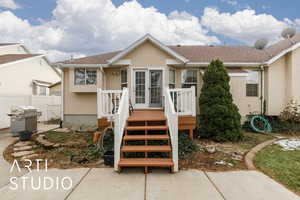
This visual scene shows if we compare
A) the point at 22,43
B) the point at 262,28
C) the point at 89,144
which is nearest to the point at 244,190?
the point at 89,144

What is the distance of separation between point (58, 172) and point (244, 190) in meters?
4.15

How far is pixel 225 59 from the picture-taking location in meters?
9.41

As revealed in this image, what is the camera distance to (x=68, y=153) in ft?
17.4

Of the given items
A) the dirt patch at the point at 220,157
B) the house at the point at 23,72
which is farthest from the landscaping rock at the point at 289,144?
the house at the point at 23,72

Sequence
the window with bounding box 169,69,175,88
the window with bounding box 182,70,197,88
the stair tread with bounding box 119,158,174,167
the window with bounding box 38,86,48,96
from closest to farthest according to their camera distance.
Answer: the stair tread with bounding box 119,158,174,167
the window with bounding box 169,69,175,88
the window with bounding box 182,70,197,88
the window with bounding box 38,86,48,96

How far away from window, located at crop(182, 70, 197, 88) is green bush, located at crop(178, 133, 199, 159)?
4.05m

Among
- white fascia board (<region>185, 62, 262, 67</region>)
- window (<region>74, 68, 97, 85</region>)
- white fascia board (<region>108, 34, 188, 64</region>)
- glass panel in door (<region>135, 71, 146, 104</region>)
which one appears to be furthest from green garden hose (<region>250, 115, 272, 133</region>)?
window (<region>74, 68, 97, 85</region>)

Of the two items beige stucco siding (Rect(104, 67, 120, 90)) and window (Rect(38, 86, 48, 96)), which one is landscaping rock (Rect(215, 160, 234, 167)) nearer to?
beige stucco siding (Rect(104, 67, 120, 90))

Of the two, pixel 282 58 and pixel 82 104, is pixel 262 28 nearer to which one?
pixel 282 58

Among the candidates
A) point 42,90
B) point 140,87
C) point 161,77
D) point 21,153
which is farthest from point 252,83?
point 42,90

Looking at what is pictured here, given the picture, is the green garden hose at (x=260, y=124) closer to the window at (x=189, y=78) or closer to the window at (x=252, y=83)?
the window at (x=252, y=83)

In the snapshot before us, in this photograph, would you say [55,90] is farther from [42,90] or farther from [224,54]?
[224,54]

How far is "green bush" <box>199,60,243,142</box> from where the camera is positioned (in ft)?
21.5

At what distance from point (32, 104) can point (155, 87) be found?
8.90m
